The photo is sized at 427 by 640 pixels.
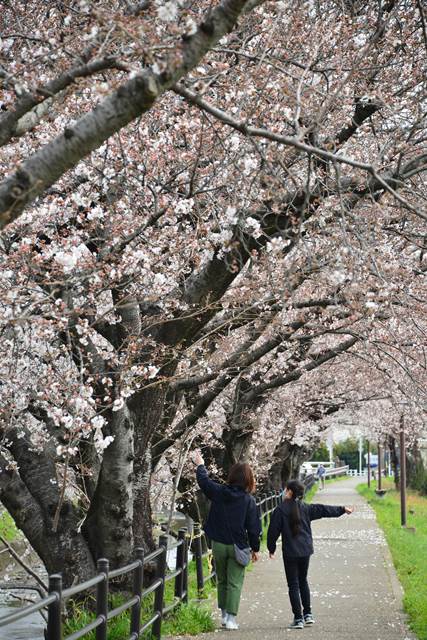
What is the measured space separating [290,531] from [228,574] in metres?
0.87

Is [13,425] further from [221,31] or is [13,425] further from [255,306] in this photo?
[221,31]

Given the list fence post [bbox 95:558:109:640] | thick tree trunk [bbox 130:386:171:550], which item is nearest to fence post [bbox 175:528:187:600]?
thick tree trunk [bbox 130:386:171:550]

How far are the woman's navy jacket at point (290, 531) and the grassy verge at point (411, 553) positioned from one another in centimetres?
126

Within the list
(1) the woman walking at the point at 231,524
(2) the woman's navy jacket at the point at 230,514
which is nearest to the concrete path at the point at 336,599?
(1) the woman walking at the point at 231,524

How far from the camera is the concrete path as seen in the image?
345 inches

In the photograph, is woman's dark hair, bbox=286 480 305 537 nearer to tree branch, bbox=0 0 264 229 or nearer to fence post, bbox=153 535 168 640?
fence post, bbox=153 535 168 640

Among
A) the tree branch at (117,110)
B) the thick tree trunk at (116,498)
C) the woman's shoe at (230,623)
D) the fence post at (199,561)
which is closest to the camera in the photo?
the tree branch at (117,110)

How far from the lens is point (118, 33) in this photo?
15.5ft

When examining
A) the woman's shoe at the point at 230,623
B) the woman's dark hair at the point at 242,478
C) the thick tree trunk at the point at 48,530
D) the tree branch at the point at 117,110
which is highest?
the tree branch at the point at 117,110

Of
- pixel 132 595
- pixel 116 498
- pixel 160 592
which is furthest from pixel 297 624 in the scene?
pixel 116 498

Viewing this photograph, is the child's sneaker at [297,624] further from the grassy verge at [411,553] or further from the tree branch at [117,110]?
the tree branch at [117,110]

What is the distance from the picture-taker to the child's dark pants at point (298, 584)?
30.0ft

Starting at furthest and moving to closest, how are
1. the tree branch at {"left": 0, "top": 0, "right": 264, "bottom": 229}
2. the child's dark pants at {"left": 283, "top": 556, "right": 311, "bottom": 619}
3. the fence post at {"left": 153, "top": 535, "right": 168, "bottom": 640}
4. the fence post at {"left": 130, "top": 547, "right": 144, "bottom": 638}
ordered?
the child's dark pants at {"left": 283, "top": 556, "right": 311, "bottom": 619}, the fence post at {"left": 153, "top": 535, "right": 168, "bottom": 640}, the fence post at {"left": 130, "top": 547, "right": 144, "bottom": 638}, the tree branch at {"left": 0, "top": 0, "right": 264, "bottom": 229}

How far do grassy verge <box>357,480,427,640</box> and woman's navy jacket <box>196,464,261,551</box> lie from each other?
181 cm
